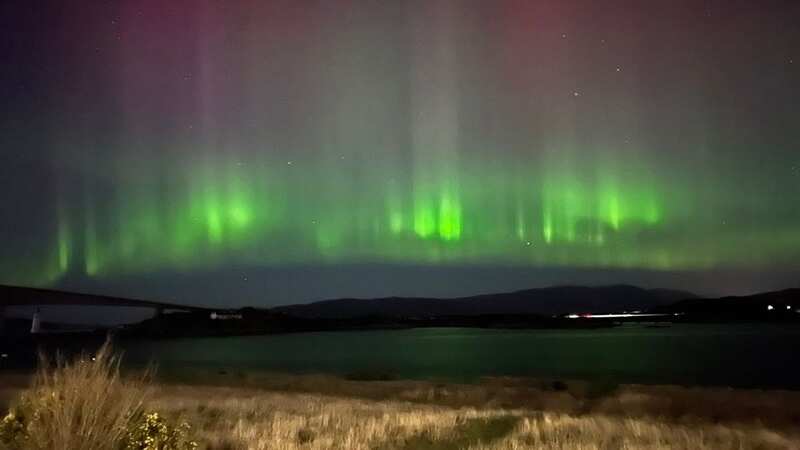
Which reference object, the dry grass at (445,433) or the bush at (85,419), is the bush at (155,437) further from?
the dry grass at (445,433)

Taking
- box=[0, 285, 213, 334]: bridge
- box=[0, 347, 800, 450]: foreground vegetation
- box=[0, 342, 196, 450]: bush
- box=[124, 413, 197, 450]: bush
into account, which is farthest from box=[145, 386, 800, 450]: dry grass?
box=[0, 285, 213, 334]: bridge

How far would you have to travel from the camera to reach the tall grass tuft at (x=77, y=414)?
25.9ft

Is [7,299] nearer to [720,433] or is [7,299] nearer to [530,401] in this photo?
[530,401]

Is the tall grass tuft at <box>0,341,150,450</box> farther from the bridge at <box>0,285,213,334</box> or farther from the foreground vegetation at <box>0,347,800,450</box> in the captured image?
the bridge at <box>0,285,213,334</box>

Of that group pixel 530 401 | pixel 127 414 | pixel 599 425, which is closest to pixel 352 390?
pixel 530 401

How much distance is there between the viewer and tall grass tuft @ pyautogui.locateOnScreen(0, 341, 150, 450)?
7887 millimetres

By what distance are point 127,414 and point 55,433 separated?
88 cm

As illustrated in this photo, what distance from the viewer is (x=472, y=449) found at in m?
11.1

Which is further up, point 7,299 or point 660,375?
point 7,299

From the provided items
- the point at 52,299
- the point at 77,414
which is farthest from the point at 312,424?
the point at 52,299

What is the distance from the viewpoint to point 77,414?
823cm

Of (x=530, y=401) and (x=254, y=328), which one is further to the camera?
(x=254, y=328)

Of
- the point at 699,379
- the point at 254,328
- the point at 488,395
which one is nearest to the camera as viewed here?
the point at 488,395

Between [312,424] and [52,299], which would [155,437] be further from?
[52,299]
